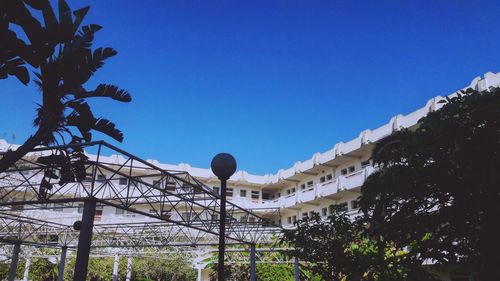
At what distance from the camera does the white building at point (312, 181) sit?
27.0 m

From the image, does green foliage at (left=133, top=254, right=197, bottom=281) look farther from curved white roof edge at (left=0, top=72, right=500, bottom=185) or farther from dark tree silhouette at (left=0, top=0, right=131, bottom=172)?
dark tree silhouette at (left=0, top=0, right=131, bottom=172)

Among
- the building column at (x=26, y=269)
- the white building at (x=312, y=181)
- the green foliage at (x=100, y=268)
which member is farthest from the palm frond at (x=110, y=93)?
the green foliage at (x=100, y=268)

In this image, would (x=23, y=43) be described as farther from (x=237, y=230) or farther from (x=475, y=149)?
(x=237, y=230)

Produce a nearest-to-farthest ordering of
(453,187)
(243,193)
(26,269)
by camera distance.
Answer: (453,187)
(26,269)
(243,193)

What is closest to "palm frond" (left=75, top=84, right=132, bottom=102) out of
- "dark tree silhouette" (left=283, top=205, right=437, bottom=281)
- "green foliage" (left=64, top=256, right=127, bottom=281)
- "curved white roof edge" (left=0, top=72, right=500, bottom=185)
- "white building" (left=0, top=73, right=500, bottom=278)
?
"dark tree silhouette" (left=283, top=205, right=437, bottom=281)

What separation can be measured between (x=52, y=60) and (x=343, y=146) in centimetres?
2639

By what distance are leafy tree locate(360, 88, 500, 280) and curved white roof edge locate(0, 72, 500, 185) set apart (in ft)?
29.3

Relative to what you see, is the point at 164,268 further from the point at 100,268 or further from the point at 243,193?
the point at 243,193

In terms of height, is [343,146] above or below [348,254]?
above

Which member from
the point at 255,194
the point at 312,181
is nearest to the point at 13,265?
the point at 312,181

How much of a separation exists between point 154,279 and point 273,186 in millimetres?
15169

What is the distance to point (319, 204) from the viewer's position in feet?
112

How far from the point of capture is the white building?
27.0m

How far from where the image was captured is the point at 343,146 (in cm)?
3147
